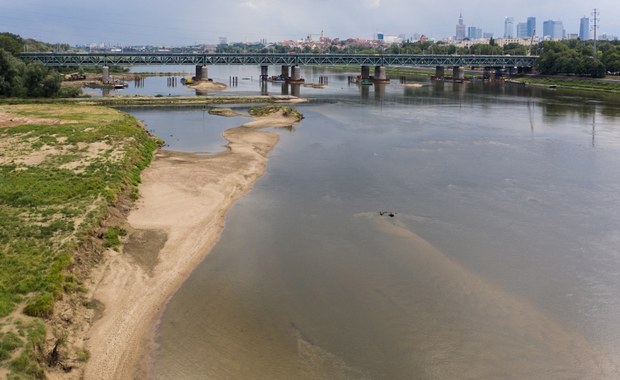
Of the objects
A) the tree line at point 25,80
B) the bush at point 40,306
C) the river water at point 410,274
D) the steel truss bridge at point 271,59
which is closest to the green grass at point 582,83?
the steel truss bridge at point 271,59

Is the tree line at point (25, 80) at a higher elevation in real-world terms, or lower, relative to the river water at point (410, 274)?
higher

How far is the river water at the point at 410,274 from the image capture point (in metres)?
12.9

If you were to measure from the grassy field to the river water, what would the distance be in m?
3.05

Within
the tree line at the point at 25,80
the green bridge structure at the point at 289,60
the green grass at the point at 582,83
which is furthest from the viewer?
the green bridge structure at the point at 289,60

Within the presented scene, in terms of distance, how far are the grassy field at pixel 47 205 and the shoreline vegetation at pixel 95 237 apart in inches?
1.7

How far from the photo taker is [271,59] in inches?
4528

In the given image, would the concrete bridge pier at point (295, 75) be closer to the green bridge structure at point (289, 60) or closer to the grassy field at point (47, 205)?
the green bridge structure at point (289, 60)

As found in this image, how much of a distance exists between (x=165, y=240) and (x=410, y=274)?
9.00 metres

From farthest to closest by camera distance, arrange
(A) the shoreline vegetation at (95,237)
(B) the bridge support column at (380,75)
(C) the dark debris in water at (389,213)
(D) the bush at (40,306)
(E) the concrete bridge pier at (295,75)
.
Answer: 1. (B) the bridge support column at (380,75)
2. (E) the concrete bridge pier at (295,75)
3. (C) the dark debris in water at (389,213)
4. (D) the bush at (40,306)
5. (A) the shoreline vegetation at (95,237)

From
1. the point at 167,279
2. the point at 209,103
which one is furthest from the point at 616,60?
the point at 167,279

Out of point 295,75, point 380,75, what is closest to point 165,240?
point 295,75

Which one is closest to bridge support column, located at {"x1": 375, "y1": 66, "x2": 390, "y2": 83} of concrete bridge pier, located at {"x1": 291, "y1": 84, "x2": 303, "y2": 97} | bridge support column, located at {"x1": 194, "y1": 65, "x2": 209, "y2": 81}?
concrete bridge pier, located at {"x1": 291, "y1": 84, "x2": 303, "y2": 97}

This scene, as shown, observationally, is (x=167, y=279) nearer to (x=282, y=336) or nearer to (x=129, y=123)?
(x=282, y=336)

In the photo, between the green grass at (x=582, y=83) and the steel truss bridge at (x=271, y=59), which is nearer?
the green grass at (x=582, y=83)
